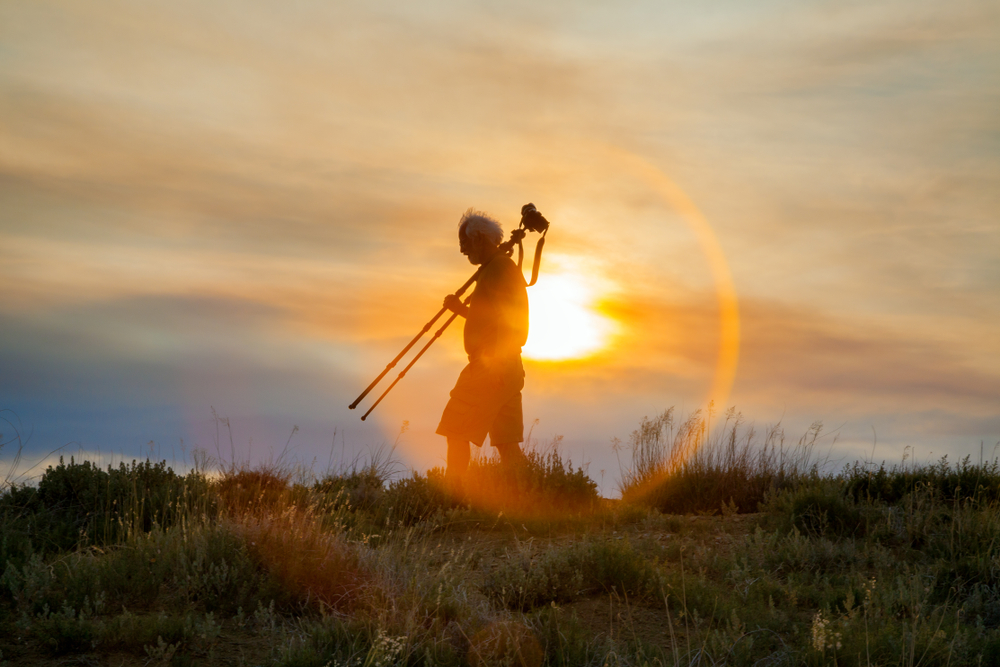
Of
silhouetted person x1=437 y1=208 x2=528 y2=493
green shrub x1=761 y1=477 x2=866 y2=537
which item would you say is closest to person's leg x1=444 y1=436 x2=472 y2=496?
silhouetted person x1=437 y1=208 x2=528 y2=493

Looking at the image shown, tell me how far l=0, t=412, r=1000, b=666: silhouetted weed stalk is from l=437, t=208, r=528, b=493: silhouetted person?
822 millimetres

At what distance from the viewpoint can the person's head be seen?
10094 millimetres

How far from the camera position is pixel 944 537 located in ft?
25.0

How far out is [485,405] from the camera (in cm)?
989

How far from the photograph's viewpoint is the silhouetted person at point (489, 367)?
388 inches

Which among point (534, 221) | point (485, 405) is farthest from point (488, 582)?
point (534, 221)

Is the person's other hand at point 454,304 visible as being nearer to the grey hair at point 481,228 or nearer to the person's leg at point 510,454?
the grey hair at point 481,228

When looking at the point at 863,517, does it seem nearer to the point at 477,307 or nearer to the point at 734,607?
the point at 734,607

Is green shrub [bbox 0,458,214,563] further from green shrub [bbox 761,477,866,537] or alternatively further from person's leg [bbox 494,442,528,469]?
green shrub [bbox 761,477,866,537]

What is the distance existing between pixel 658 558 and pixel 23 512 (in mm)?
6304

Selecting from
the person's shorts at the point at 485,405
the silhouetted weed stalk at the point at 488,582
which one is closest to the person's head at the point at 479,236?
the person's shorts at the point at 485,405

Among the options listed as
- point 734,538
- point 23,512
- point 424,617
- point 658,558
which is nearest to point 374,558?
point 424,617

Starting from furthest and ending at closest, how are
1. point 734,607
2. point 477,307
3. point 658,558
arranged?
point 477,307 < point 658,558 < point 734,607

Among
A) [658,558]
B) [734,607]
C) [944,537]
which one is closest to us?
[734,607]
